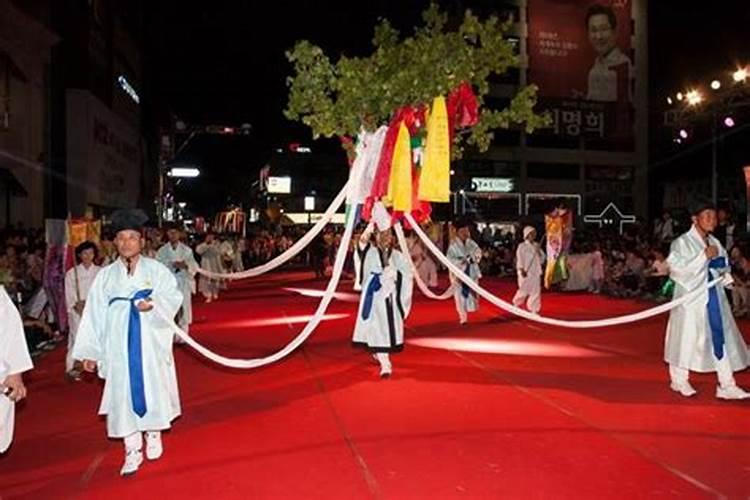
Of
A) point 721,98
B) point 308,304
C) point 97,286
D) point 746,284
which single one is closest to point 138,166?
point 308,304

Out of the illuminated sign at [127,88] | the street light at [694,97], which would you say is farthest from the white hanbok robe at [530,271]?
the illuminated sign at [127,88]

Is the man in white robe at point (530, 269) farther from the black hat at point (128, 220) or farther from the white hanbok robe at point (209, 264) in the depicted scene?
the black hat at point (128, 220)

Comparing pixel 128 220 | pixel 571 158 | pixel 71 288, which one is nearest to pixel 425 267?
pixel 71 288

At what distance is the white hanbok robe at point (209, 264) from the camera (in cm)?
2178

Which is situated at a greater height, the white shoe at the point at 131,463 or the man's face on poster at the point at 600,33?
the man's face on poster at the point at 600,33

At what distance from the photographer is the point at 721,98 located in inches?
876

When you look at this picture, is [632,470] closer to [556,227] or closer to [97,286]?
[97,286]

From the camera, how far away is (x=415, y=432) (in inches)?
268

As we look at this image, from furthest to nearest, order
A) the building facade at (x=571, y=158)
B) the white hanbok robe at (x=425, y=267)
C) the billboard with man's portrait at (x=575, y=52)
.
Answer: the building facade at (x=571, y=158) → the billboard with man's portrait at (x=575, y=52) → the white hanbok robe at (x=425, y=267)

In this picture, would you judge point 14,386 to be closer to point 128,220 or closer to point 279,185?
point 128,220

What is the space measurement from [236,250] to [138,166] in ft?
55.2

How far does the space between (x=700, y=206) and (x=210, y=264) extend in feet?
52.8

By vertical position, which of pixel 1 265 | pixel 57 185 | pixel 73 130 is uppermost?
pixel 73 130

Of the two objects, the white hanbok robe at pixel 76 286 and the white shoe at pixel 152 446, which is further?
the white hanbok robe at pixel 76 286
